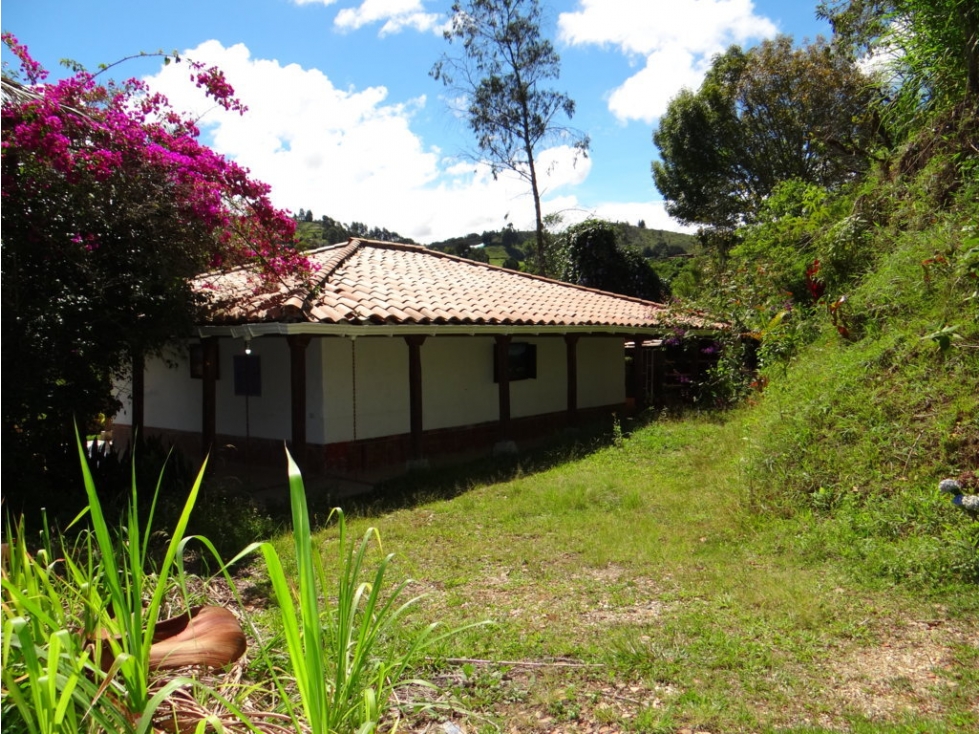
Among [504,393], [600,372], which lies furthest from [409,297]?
[600,372]

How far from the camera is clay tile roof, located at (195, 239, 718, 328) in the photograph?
9203 mm

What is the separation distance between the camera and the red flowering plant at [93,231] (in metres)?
6.71

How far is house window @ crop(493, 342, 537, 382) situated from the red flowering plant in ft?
20.1

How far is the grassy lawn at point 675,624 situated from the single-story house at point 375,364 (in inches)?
113

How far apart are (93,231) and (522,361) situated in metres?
8.06

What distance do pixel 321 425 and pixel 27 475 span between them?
12.2ft

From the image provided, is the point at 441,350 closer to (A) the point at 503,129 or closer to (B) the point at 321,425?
(B) the point at 321,425

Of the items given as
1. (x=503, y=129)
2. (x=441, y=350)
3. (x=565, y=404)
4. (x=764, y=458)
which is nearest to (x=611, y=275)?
(x=503, y=129)

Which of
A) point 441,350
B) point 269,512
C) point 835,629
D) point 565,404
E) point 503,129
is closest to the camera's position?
point 835,629

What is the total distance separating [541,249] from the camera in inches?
1085

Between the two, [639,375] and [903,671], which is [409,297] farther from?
[903,671]

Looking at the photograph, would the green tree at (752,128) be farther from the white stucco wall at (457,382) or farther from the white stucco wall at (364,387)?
the white stucco wall at (364,387)

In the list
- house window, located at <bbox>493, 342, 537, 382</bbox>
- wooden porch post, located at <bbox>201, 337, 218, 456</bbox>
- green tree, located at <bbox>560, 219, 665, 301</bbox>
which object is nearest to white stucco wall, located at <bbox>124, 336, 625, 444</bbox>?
house window, located at <bbox>493, 342, 537, 382</bbox>

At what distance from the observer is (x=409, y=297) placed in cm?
1090
